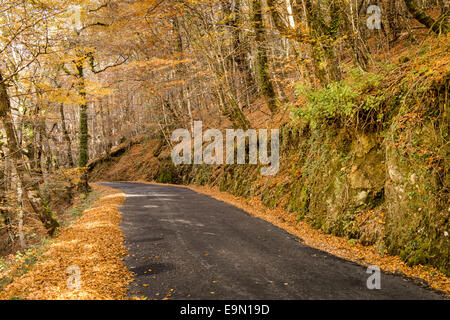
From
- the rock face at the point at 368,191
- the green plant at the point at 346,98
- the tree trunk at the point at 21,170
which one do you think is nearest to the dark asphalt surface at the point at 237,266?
the rock face at the point at 368,191

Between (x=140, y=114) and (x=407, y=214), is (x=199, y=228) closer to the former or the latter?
(x=407, y=214)

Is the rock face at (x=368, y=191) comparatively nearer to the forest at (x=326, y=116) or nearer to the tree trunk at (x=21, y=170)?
the forest at (x=326, y=116)

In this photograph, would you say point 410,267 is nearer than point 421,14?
Yes

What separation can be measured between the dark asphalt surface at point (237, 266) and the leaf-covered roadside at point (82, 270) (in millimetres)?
346

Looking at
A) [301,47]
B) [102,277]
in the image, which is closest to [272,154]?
[301,47]

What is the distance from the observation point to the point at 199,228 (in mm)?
8711

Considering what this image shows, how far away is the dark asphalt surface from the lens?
4.62 m

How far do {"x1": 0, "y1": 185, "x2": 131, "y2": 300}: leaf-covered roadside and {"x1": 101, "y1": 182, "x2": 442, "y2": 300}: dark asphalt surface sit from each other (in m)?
0.35

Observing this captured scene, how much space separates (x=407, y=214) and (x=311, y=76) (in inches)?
347

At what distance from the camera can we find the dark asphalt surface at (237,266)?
15.2ft

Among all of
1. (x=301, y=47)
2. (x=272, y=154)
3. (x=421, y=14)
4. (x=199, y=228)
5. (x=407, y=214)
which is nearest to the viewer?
(x=407, y=214)

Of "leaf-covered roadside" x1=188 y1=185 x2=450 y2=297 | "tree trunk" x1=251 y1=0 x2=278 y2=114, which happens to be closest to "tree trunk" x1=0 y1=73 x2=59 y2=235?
"leaf-covered roadside" x1=188 y1=185 x2=450 y2=297

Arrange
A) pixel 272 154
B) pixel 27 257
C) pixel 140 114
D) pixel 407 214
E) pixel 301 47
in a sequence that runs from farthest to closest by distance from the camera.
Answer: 1. pixel 140 114
2. pixel 272 154
3. pixel 301 47
4. pixel 27 257
5. pixel 407 214
